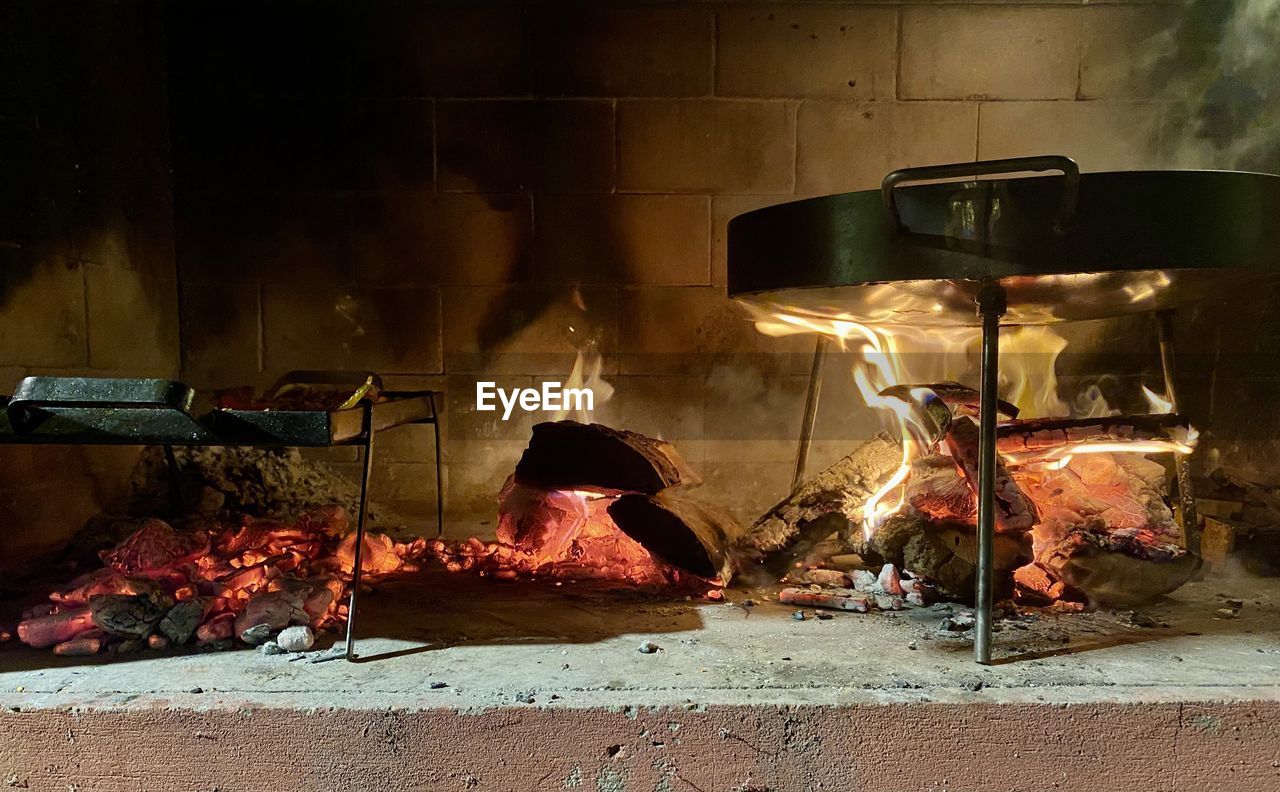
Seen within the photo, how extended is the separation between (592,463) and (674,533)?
396mm

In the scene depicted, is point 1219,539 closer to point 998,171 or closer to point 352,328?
point 998,171

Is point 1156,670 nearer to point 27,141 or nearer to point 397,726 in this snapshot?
point 397,726

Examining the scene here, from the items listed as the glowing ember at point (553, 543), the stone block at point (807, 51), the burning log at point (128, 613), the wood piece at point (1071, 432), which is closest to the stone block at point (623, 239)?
the stone block at point (807, 51)

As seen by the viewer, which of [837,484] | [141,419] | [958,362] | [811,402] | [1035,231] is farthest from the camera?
[958,362]

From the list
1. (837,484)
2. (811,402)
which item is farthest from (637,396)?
(837,484)

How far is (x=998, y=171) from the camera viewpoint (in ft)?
4.94

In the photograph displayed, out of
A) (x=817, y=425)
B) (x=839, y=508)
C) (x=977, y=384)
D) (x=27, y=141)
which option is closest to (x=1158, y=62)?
(x=977, y=384)

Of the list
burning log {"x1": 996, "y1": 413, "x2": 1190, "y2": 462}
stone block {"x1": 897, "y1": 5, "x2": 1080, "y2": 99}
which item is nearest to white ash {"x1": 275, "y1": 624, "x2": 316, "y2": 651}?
burning log {"x1": 996, "y1": 413, "x2": 1190, "y2": 462}

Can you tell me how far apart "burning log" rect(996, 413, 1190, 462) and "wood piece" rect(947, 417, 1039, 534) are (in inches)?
3.5

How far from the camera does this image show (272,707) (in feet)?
4.82

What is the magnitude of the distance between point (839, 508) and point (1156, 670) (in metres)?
0.97

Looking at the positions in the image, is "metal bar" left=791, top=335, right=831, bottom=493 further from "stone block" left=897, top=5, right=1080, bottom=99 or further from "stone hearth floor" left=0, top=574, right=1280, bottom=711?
"stone block" left=897, top=5, right=1080, bottom=99

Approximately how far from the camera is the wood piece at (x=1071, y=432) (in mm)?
2273

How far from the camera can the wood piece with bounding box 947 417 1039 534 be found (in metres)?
2.05
